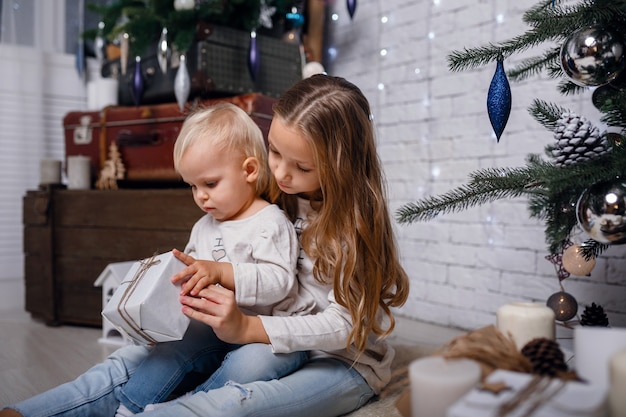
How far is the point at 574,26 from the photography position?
3.62 ft

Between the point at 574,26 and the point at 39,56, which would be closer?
the point at 574,26

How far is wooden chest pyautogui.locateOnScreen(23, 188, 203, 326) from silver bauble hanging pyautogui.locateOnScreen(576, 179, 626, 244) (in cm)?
115

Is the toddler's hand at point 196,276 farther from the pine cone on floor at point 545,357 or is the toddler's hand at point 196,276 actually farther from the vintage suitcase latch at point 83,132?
the vintage suitcase latch at point 83,132

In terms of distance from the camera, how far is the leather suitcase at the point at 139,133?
1798 mm

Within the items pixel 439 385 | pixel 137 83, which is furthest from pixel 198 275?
pixel 137 83

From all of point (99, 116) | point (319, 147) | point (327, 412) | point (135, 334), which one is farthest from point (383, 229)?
point (99, 116)

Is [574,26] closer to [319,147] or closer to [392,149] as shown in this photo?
[319,147]

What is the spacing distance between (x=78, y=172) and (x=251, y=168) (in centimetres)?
105

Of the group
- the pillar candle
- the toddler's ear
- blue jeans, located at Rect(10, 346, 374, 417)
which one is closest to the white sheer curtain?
blue jeans, located at Rect(10, 346, 374, 417)

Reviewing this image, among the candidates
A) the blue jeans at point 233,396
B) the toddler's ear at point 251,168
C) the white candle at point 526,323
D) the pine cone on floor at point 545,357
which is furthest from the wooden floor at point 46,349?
the pine cone on floor at point 545,357

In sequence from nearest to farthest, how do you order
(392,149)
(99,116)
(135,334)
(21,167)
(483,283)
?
(135,334)
(483,283)
(99,116)
(392,149)
(21,167)

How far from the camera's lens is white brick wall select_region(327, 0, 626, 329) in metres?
1.75

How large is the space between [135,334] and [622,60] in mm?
965

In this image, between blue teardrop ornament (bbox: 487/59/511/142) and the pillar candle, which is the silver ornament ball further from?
the pillar candle
